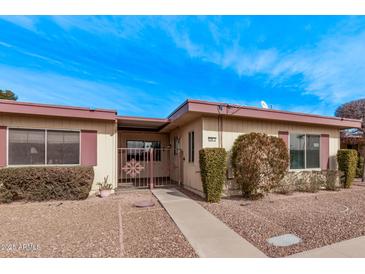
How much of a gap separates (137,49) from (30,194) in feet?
24.4

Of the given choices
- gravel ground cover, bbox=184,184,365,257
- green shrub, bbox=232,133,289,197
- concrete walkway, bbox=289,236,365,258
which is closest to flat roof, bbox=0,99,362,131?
green shrub, bbox=232,133,289,197

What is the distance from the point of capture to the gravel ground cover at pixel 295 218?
3.59 meters

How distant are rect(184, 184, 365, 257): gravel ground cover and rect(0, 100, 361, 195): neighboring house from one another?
166 cm

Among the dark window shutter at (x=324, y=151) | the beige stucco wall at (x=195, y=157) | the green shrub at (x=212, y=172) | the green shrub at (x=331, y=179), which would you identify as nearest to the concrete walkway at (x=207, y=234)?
the green shrub at (x=212, y=172)

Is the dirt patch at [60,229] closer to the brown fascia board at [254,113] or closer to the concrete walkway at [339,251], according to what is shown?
the concrete walkway at [339,251]

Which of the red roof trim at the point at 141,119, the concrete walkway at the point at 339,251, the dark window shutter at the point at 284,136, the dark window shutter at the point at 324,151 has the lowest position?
the concrete walkway at the point at 339,251

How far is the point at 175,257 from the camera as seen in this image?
2963 mm

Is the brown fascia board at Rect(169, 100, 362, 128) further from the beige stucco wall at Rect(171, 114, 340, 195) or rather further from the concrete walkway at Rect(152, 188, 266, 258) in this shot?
the concrete walkway at Rect(152, 188, 266, 258)

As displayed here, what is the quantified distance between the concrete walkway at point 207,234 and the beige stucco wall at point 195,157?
1513mm

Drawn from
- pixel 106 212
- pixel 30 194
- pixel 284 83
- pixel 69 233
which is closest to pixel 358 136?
pixel 284 83

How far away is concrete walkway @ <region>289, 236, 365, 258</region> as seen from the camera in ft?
9.67

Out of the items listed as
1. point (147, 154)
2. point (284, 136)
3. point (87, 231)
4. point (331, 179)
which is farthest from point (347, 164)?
point (87, 231)

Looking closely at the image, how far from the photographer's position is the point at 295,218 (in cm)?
480
